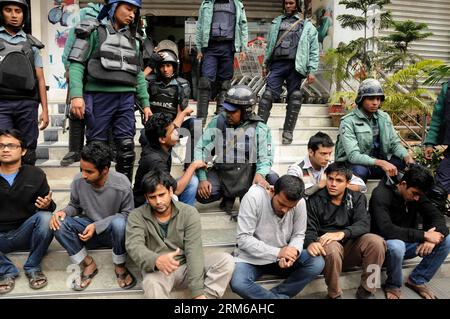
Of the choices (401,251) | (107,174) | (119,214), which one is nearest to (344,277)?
(401,251)

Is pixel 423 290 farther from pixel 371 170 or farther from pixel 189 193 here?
pixel 189 193

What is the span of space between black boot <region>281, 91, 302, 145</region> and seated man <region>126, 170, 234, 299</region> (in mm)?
2501

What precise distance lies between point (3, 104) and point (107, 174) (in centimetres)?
108

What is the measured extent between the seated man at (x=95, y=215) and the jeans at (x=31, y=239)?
0.07 meters

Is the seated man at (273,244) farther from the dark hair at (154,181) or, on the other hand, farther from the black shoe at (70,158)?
the black shoe at (70,158)

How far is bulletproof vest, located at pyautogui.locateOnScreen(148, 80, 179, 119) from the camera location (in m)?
3.92

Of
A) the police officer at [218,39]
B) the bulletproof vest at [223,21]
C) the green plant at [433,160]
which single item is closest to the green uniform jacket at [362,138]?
the green plant at [433,160]

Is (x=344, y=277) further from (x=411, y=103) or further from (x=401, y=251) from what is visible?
(x=411, y=103)

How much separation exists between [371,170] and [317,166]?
78 cm

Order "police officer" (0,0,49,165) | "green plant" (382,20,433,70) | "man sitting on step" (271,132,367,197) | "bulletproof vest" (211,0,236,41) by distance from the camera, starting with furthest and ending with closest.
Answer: "green plant" (382,20,433,70) → "bulletproof vest" (211,0,236,41) → "man sitting on step" (271,132,367,197) → "police officer" (0,0,49,165)

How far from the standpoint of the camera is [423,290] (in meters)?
2.82

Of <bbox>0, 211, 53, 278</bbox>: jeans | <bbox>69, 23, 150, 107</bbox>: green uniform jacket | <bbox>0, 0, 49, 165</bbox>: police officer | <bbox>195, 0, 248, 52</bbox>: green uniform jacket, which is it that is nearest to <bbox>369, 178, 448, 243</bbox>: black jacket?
<bbox>69, 23, 150, 107</bbox>: green uniform jacket

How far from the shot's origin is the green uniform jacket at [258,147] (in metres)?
3.25

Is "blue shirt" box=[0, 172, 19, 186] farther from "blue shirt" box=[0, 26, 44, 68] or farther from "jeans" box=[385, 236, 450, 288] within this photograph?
"jeans" box=[385, 236, 450, 288]
